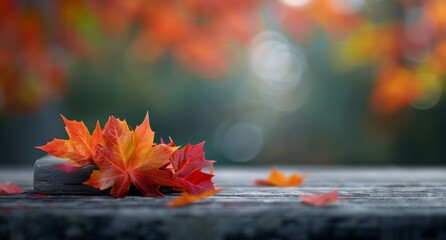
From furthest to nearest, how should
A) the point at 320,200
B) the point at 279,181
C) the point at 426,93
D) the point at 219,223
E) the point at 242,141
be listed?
1. the point at 242,141
2. the point at 426,93
3. the point at 279,181
4. the point at 320,200
5. the point at 219,223

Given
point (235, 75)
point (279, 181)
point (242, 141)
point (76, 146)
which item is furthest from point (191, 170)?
point (242, 141)

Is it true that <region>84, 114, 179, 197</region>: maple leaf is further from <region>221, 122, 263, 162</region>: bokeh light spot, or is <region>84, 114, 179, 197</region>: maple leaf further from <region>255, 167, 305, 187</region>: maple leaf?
<region>221, 122, 263, 162</region>: bokeh light spot

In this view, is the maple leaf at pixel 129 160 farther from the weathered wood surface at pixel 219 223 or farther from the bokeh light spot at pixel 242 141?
the bokeh light spot at pixel 242 141

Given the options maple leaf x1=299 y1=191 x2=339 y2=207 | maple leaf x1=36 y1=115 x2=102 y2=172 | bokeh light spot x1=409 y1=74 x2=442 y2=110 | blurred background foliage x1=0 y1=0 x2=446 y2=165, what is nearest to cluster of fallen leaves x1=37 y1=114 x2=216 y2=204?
maple leaf x1=36 y1=115 x2=102 y2=172

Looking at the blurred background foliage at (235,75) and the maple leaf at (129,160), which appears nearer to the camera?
the maple leaf at (129,160)

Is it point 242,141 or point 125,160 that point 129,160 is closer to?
point 125,160

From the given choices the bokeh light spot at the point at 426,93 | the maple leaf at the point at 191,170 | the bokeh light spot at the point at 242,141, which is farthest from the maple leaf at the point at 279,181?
the bokeh light spot at the point at 242,141
